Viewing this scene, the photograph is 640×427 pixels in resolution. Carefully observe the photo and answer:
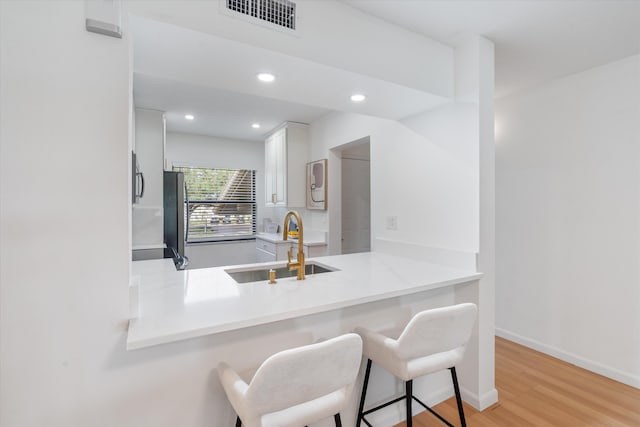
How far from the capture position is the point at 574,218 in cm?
256

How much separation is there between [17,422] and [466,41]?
288cm

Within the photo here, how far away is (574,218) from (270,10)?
2.82 m

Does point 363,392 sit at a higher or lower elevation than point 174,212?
lower

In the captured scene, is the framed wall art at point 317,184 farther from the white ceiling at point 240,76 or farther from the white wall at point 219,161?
the white wall at point 219,161

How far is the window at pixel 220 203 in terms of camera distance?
493 cm

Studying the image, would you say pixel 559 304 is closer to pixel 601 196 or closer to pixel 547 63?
pixel 601 196

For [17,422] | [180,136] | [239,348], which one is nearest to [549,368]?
[239,348]

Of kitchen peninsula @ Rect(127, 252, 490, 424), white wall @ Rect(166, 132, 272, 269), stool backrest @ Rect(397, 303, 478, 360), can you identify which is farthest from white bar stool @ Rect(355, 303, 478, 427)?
white wall @ Rect(166, 132, 272, 269)

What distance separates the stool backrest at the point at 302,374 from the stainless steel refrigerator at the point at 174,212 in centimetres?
274

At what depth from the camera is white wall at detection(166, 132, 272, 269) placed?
15.6 feet

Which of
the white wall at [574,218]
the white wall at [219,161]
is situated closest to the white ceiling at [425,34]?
the white wall at [574,218]

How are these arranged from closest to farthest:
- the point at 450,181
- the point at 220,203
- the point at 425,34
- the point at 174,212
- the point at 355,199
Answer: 1. the point at 425,34
2. the point at 450,181
3. the point at 174,212
4. the point at 355,199
5. the point at 220,203

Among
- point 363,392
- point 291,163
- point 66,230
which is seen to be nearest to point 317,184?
point 291,163

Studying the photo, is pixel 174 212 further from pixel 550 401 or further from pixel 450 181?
pixel 550 401
